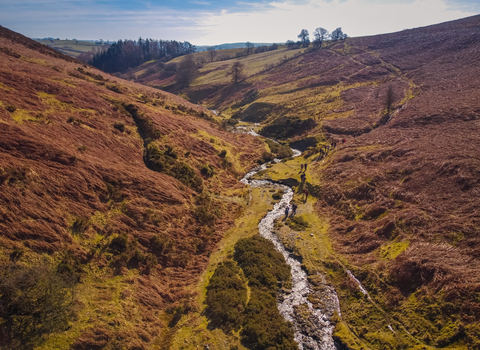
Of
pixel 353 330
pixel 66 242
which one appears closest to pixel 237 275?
pixel 353 330

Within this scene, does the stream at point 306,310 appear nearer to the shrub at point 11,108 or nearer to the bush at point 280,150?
the bush at point 280,150

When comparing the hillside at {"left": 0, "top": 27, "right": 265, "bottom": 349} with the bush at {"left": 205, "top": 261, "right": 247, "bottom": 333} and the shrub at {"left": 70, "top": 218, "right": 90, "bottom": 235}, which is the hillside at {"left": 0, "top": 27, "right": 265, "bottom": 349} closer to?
the shrub at {"left": 70, "top": 218, "right": 90, "bottom": 235}

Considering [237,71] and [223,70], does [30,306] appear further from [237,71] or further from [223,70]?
[223,70]

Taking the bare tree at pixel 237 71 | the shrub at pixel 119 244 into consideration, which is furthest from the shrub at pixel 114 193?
the bare tree at pixel 237 71

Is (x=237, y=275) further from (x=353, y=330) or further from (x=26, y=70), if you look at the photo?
(x=26, y=70)

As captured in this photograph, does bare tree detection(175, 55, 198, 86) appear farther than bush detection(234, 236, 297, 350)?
Yes

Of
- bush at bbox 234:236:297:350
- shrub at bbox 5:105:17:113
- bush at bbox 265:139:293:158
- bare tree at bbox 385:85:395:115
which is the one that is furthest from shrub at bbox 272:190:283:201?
bare tree at bbox 385:85:395:115
